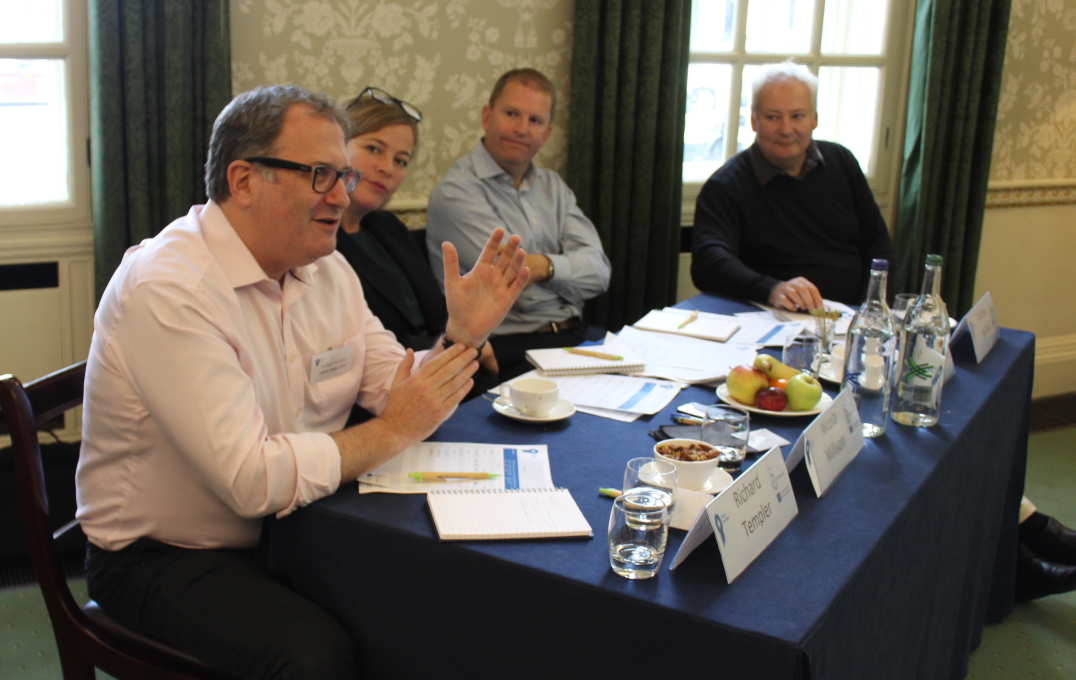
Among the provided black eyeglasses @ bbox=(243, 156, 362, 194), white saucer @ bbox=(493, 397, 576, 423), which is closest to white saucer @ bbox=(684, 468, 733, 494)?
white saucer @ bbox=(493, 397, 576, 423)

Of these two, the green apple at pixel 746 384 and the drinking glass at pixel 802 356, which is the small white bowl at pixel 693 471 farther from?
the drinking glass at pixel 802 356

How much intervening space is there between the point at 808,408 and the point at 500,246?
2.06 feet

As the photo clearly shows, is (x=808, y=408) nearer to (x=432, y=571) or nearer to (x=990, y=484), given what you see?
(x=990, y=484)

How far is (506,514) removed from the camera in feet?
4.62

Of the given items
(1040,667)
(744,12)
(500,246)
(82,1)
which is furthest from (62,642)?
(744,12)

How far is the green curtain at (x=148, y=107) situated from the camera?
2.68 m

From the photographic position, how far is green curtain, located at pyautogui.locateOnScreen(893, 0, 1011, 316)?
159 inches

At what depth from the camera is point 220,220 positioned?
1.61 meters

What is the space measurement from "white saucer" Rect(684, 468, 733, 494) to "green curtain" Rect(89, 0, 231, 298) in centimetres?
183

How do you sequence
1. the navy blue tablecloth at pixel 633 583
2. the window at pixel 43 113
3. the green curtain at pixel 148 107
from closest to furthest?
the navy blue tablecloth at pixel 633 583 → the green curtain at pixel 148 107 → the window at pixel 43 113

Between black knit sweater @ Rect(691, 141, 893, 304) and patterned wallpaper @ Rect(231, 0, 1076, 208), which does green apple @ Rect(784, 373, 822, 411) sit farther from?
patterned wallpaper @ Rect(231, 0, 1076, 208)

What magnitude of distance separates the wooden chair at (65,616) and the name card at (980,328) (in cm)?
170

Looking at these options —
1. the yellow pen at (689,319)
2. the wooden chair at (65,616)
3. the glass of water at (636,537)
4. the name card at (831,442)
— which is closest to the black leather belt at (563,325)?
the yellow pen at (689,319)

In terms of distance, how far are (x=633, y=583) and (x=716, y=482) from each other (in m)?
0.32
